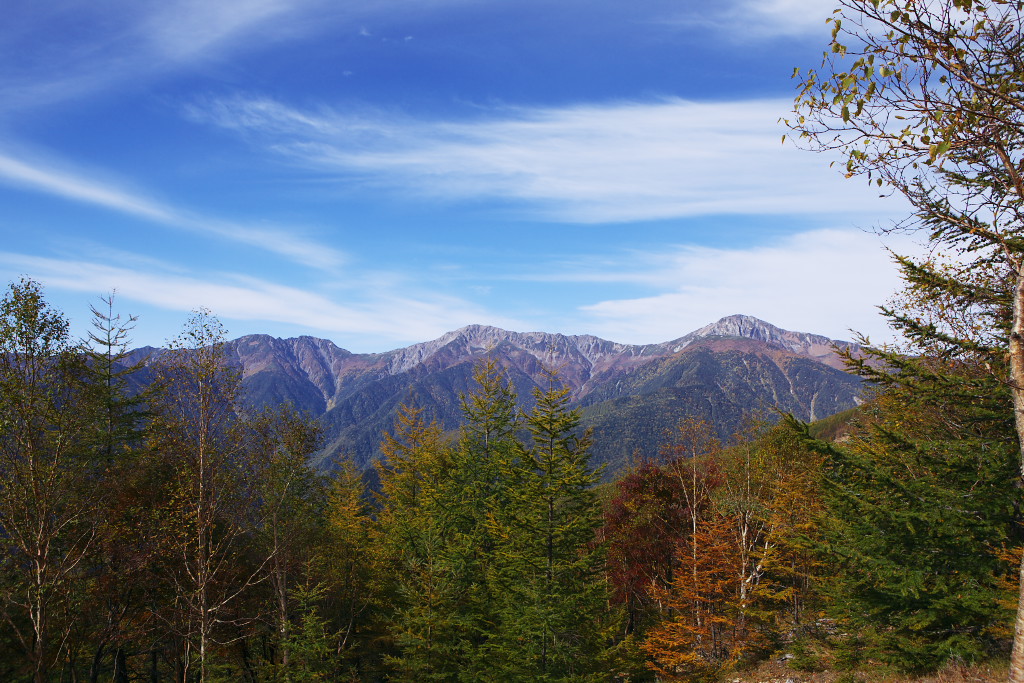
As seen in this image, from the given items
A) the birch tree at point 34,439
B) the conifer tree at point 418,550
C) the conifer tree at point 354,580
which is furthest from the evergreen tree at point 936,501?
the conifer tree at point 354,580

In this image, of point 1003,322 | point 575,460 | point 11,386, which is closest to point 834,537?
point 1003,322

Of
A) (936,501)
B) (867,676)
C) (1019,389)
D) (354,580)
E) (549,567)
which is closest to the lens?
(1019,389)

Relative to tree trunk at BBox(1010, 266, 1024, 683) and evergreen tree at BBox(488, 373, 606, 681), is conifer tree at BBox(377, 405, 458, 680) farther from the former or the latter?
tree trunk at BBox(1010, 266, 1024, 683)

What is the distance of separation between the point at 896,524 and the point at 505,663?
1244 cm

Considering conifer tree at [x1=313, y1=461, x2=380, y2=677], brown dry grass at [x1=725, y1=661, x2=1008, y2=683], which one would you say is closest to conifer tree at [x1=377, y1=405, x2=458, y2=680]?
A: conifer tree at [x1=313, y1=461, x2=380, y2=677]

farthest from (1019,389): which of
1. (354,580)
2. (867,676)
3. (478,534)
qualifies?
(354,580)

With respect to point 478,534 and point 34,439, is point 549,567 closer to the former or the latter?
point 478,534

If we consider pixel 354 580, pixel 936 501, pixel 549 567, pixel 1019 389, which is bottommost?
pixel 354 580

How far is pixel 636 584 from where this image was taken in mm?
26812

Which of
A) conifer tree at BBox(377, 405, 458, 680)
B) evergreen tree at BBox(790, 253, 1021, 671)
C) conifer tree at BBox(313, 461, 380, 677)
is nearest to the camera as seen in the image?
evergreen tree at BBox(790, 253, 1021, 671)

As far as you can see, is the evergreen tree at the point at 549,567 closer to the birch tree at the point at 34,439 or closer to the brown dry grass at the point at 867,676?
the brown dry grass at the point at 867,676

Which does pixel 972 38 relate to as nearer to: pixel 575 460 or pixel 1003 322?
pixel 1003 322

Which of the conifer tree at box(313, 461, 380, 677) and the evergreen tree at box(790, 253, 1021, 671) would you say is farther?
the conifer tree at box(313, 461, 380, 677)

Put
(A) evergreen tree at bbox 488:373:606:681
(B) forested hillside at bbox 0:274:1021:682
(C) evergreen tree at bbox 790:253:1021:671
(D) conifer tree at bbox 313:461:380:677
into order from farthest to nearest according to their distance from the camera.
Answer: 1. (D) conifer tree at bbox 313:461:380:677
2. (A) evergreen tree at bbox 488:373:606:681
3. (B) forested hillside at bbox 0:274:1021:682
4. (C) evergreen tree at bbox 790:253:1021:671
